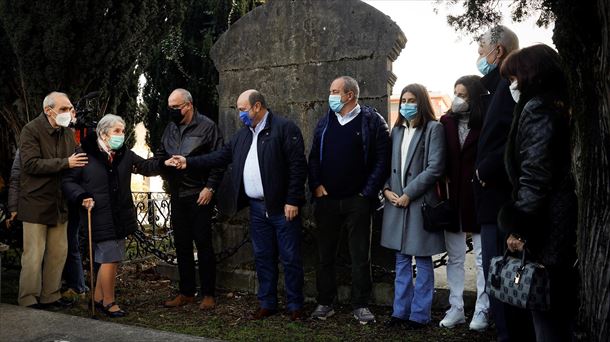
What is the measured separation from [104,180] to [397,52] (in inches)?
116

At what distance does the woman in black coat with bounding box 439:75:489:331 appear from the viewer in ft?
14.2

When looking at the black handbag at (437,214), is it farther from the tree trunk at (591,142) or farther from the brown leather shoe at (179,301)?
the brown leather shoe at (179,301)

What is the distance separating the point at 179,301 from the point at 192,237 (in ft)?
2.02

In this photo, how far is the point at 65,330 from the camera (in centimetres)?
385

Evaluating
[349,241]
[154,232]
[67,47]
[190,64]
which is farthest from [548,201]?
[190,64]

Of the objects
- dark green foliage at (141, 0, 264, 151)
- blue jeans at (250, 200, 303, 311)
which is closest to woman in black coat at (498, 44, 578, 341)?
blue jeans at (250, 200, 303, 311)

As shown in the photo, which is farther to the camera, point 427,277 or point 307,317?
point 307,317

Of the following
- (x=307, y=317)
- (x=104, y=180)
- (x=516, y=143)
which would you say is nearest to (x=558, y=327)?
(x=516, y=143)

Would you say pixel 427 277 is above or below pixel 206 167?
below

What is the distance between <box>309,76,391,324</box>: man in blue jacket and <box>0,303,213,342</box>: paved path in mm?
1585

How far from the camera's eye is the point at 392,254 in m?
5.41

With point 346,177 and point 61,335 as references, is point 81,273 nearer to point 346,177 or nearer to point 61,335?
point 61,335

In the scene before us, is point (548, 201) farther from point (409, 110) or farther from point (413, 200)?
point (409, 110)

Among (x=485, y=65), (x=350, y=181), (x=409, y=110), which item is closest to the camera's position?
(x=485, y=65)
